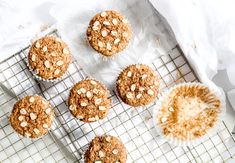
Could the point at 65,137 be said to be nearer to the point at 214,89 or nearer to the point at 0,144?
the point at 0,144

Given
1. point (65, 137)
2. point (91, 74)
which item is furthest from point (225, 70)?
point (65, 137)

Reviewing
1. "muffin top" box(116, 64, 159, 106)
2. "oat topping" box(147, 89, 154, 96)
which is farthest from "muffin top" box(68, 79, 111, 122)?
"oat topping" box(147, 89, 154, 96)

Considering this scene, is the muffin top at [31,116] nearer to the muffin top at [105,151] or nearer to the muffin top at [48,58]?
the muffin top at [48,58]

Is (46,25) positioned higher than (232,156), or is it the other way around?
(46,25)

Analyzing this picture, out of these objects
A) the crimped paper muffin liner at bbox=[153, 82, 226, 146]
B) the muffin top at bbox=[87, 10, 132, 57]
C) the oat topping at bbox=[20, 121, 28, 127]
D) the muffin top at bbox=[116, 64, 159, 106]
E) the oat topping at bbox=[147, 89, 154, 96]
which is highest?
the muffin top at bbox=[87, 10, 132, 57]

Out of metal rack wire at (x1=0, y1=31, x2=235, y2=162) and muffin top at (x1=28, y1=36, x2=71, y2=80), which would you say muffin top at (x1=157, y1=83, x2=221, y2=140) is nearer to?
metal rack wire at (x1=0, y1=31, x2=235, y2=162)

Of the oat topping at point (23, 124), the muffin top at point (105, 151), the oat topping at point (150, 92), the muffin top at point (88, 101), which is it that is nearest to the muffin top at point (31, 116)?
the oat topping at point (23, 124)
